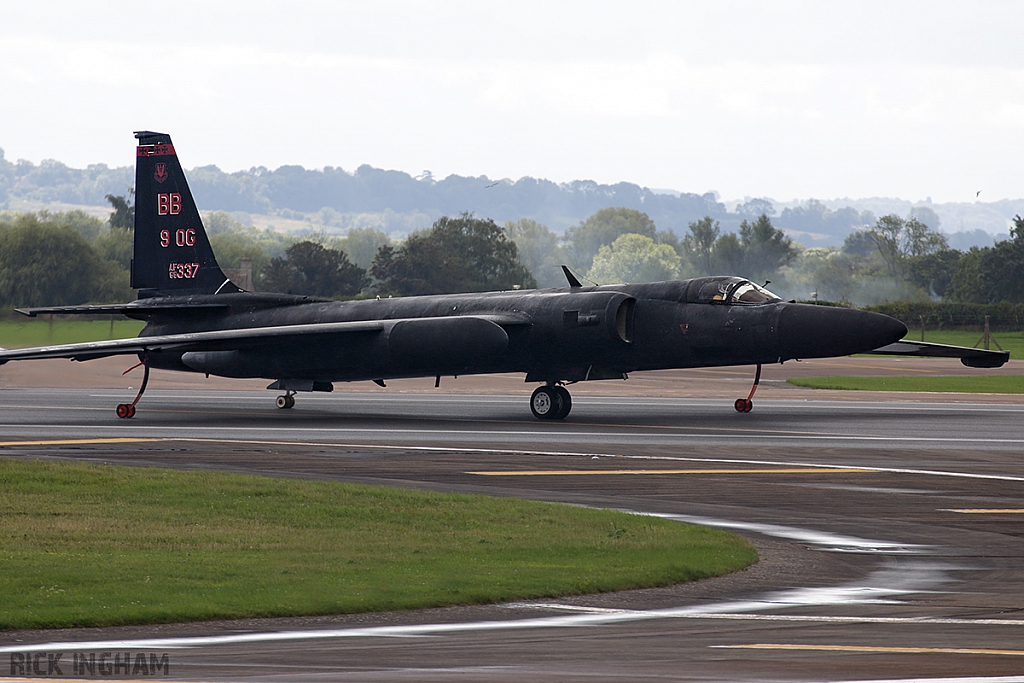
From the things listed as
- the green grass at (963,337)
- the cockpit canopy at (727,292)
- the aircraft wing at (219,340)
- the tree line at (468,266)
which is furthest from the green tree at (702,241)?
the aircraft wing at (219,340)

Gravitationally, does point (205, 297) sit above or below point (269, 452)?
above

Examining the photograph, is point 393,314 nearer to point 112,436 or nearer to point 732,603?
point 112,436

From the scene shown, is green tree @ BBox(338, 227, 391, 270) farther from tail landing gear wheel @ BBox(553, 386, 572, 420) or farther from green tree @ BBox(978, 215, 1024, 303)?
tail landing gear wheel @ BBox(553, 386, 572, 420)

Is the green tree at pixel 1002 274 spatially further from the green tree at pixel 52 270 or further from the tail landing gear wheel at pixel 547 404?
the tail landing gear wheel at pixel 547 404

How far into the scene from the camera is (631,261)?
15375 cm

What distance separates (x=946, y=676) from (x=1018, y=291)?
97897 mm

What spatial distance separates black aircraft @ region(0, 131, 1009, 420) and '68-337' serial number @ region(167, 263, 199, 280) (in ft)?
3.82

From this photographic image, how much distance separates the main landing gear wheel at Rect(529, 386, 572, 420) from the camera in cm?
2877

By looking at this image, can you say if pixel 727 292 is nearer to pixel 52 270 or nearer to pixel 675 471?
pixel 675 471

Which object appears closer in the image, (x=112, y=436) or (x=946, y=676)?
(x=946, y=676)

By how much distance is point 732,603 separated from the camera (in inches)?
383

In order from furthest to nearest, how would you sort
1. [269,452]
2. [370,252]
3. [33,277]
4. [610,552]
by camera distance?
[370,252]
[33,277]
[269,452]
[610,552]

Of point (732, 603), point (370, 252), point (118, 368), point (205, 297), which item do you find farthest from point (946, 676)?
point (370, 252)

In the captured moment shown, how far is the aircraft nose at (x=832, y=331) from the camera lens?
26.1 m
